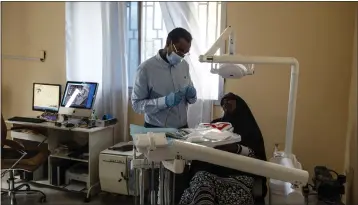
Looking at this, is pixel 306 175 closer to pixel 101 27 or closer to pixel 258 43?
pixel 258 43

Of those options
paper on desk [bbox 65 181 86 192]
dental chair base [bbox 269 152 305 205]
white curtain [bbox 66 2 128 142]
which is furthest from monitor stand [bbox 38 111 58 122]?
dental chair base [bbox 269 152 305 205]

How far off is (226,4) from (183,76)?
0.83 m

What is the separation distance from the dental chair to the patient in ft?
4.57

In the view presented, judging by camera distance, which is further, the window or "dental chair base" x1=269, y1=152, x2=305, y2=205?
the window

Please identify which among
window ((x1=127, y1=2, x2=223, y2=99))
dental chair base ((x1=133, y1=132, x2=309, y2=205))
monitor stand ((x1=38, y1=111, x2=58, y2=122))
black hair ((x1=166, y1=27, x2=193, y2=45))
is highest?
window ((x1=127, y1=2, x2=223, y2=99))

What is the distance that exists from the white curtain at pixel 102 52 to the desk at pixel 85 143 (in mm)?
234

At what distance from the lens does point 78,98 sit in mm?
3014

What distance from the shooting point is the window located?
9.14 feet

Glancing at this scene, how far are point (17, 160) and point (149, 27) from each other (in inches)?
63.6

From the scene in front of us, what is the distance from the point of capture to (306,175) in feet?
3.61

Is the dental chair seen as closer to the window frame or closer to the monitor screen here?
the monitor screen

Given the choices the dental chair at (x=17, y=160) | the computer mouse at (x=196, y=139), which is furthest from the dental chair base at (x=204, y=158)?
the dental chair at (x=17, y=160)

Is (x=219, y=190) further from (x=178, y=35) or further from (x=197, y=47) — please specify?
(x=197, y=47)

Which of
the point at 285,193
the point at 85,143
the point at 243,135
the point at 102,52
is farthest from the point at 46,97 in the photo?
the point at 285,193
